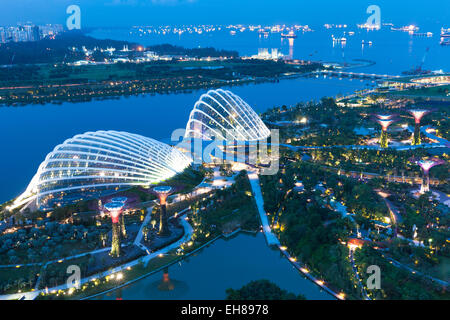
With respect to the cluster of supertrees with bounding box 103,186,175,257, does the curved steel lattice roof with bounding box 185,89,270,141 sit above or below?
above

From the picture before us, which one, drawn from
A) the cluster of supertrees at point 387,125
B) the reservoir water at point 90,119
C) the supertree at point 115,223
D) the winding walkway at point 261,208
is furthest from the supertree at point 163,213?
the cluster of supertrees at point 387,125

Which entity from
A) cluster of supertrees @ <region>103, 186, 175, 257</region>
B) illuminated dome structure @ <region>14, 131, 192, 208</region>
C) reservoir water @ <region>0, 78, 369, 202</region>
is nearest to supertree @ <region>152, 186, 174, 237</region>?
cluster of supertrees @ <region>103, 186, 175, 257</region>

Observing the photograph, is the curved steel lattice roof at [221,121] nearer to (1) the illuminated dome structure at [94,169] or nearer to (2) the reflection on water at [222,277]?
(1) the illuminated dome structure at [94,169]

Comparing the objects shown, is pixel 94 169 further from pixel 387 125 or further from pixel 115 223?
pixel 387 125

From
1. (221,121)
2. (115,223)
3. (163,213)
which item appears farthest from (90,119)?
(115,223)

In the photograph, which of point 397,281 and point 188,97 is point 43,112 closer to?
point 188,97

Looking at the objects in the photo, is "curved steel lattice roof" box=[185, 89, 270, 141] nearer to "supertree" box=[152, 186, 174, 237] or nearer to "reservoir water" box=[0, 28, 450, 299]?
"reservoir water" box=[0, 28, 450, 299]

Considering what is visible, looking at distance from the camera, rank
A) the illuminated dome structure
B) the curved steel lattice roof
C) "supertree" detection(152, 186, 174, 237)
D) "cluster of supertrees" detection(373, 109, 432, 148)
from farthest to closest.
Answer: the curved steel lattice roof < "cluster of supertrees" detection(373, 109, 432, 148) < the illuminated dome structure < "supertree" detection(152, 186, 174, 237)
